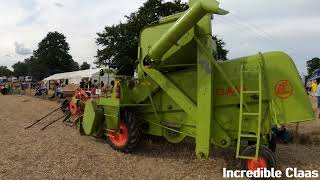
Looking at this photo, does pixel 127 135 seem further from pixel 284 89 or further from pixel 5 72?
pixel 5 72

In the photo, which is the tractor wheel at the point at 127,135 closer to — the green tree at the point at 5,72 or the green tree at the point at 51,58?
the green tree at the point at 51,58

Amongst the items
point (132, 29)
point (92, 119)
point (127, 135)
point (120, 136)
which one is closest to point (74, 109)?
point (92, 119)

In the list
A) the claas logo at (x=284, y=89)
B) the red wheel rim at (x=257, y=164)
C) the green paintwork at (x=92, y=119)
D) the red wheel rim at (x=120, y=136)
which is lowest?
the red wheel rim at (x=257, y=164)

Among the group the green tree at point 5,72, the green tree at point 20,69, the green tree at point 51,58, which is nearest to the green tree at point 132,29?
the green tree at point 51,58

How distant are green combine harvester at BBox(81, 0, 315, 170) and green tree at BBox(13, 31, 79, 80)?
85138 mm

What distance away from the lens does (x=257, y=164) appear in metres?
6.66

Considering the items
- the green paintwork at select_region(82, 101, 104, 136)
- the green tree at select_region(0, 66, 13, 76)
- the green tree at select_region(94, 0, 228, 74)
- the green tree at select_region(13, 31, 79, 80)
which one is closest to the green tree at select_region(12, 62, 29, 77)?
the green tree at select_region(0, 66, 13, 76)

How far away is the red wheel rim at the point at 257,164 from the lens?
6613 mm

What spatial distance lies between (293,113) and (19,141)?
6.55m

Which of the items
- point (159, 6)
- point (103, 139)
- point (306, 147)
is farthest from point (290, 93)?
point (159, 6)

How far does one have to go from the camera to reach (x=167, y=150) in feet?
29.6

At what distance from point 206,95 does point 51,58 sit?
90103mm

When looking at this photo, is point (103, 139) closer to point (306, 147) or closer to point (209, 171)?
point (209, 171)

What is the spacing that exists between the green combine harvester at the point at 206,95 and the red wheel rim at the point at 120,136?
0.07 feet
